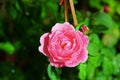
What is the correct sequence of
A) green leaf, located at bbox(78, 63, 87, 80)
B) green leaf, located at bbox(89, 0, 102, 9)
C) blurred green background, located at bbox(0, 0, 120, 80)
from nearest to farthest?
green leaf, located at bbox(78, 63, 87, 80) → blurred green background, located at bbox(0, 0, 120, 80) → green leaf, located at bbox(89, 0, 102, 9)

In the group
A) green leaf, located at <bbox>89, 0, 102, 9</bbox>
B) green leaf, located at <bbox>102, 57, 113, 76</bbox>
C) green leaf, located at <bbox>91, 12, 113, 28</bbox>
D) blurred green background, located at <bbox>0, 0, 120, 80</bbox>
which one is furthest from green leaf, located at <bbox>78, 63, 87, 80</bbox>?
Result: green leaf, located at <bbox>89, 0, 102, 9</bbox>

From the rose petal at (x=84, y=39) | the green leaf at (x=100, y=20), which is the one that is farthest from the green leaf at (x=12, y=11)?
the rose petal at (x=84, y=39)

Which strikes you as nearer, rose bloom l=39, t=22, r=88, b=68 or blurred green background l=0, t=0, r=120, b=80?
rose bloom l=39, t=22, r=88, b=68

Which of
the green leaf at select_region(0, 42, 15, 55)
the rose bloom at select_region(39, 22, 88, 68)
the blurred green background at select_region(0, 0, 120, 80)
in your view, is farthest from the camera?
the green leaf at select_region(0, 42, 15, 55)

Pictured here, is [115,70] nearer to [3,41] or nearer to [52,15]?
[52,15]

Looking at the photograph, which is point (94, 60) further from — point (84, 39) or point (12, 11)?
point (12, 11)

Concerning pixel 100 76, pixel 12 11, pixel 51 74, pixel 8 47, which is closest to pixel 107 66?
pixel 100 76

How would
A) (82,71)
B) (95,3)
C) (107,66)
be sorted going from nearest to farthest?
1. (82,71)
2. (107,66)
3. (95,3)

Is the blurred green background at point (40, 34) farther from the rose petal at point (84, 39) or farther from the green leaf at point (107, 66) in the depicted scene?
the rose petal at point (84, 39)

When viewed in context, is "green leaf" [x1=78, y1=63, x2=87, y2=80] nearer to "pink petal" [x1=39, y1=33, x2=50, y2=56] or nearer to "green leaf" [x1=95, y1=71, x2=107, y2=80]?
"pink petal" [x1=39, y1=33, x2=50, y2=56]
